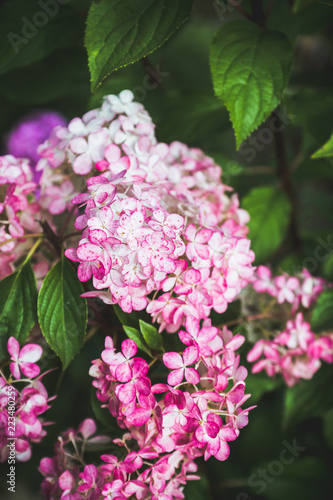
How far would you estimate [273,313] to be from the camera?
0.93 meters

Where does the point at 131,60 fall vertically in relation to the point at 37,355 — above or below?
above

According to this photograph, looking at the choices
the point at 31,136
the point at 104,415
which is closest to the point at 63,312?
the point at 104,415

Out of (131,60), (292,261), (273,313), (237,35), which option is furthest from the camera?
(292,261)

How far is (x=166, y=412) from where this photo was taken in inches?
22.9

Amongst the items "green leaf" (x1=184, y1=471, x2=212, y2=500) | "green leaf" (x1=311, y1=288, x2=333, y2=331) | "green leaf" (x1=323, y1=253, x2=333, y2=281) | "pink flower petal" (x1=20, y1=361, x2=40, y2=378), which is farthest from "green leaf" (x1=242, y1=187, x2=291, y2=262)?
"pink flower petal" (x1=20, y1=361, x2=40, y2=378)

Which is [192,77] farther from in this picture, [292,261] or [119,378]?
[119,378]

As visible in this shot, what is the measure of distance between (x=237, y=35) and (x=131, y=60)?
0.23 m

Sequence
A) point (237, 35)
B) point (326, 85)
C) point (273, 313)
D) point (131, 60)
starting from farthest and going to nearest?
1. point (326, 85)
2. point (273, 313)
3. point (237, 35)
4. point (131, 60)

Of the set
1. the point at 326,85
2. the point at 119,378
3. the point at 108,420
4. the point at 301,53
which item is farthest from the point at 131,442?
the point at 301,53

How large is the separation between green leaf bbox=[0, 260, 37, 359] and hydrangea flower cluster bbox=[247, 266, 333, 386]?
0.38 m

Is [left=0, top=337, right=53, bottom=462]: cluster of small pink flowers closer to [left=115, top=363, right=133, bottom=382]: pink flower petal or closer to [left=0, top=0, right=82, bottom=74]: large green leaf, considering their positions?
[left=115, top=363, right=133, bottom=382]: pink flower petal

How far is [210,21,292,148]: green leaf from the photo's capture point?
73 cm

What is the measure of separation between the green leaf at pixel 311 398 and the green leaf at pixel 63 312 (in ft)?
1.80

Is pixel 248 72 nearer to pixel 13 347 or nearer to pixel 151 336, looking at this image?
pixel 151 336
